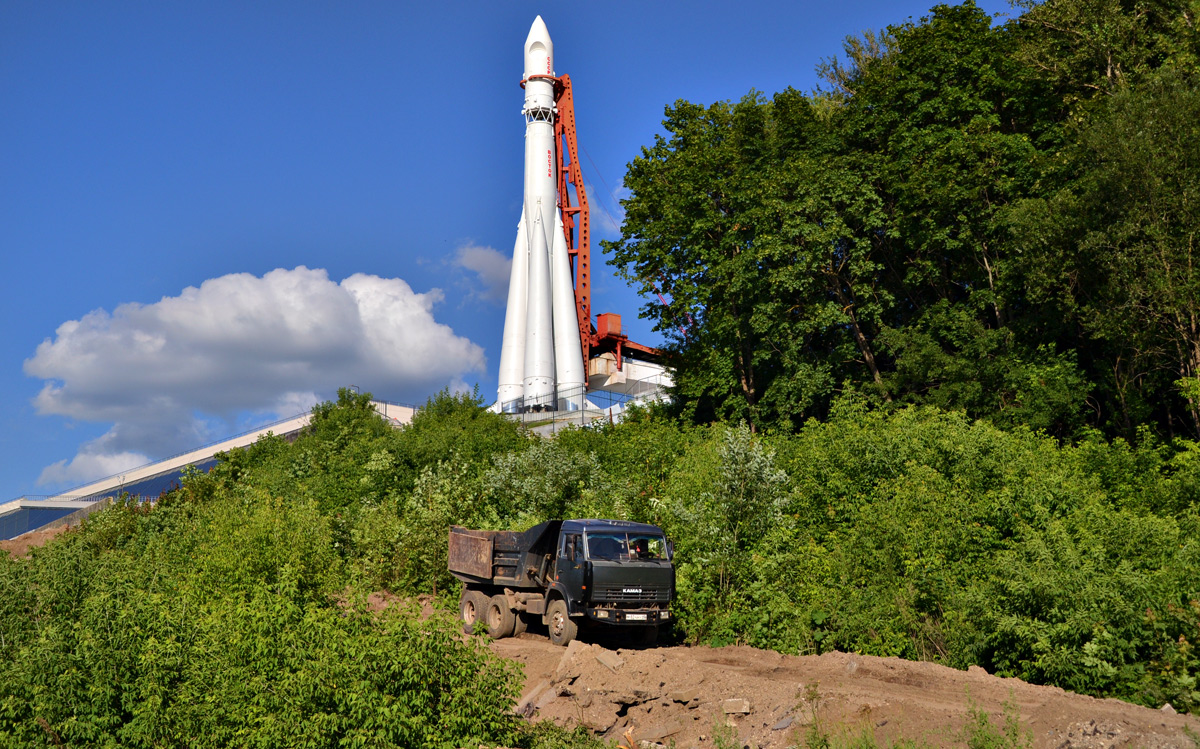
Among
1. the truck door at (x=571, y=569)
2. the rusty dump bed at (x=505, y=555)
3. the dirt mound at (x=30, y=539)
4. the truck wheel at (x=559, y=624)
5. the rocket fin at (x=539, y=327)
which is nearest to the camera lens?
the truck door at (x=571, y=569)

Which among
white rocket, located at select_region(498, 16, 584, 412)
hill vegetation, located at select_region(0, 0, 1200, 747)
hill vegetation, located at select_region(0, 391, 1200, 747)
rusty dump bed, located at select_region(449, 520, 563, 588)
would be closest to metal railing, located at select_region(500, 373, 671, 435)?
white rocket, located at select_region(498, 16, 584, 412)

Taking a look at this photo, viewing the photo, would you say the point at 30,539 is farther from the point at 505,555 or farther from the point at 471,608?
the point at 505,555

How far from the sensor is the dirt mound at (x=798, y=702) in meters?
9.11

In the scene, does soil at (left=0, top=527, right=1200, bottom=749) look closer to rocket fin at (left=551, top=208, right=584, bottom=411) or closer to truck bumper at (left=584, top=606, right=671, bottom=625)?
truck bumper at (left=584, top=606, right=671, bottom=625)

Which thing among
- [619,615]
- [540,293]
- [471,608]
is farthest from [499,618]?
[540,293]

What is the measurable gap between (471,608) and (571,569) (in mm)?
3954

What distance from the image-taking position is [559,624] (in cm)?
1678

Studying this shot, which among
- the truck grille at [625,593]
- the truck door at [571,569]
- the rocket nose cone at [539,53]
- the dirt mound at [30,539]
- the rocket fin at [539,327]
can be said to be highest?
the rocket nose cone at [539,53]

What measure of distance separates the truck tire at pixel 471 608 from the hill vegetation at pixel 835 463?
2691 millimetres

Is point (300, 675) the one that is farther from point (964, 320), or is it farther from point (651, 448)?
point (964, 320)

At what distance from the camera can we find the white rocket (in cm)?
5625

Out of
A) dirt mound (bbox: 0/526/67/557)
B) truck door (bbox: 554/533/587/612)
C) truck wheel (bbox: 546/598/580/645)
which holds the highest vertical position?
dirt mound (bbox: 0/526/67/557)

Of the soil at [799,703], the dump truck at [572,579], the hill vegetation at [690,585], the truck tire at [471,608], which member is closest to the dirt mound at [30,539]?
the hill vegetation at [690,585]

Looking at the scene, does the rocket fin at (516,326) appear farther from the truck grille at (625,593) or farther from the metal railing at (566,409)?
the truck grille at (625,593)
